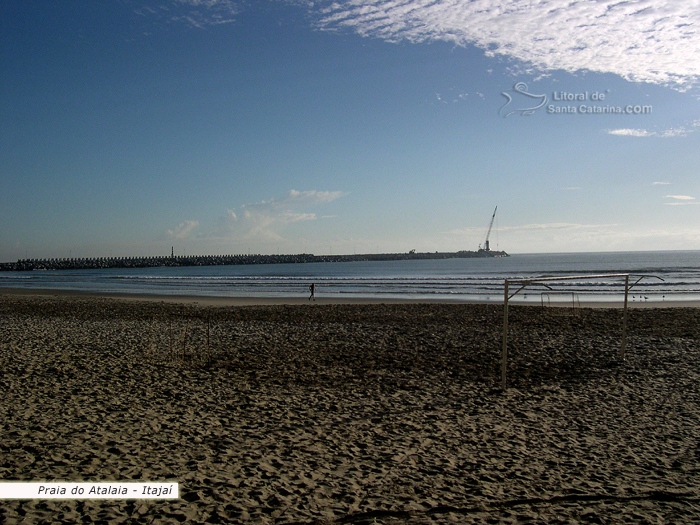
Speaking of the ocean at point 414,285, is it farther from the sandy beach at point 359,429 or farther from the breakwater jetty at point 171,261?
the breakwater jetty at point 171,261

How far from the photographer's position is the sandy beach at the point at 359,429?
13.3ft

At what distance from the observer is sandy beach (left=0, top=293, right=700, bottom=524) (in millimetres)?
4055

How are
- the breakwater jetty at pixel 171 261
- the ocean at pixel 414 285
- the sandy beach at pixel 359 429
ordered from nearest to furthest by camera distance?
the sandy beach at pixel 359 429 → the ocean at pixel 414 285 → the breakwater jetty at pixel 171 261

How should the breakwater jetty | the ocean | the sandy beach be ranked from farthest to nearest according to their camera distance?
the breakwater jetty
the ocean
the sandy beach

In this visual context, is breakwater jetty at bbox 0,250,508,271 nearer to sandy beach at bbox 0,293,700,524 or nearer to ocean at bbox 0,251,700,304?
ocean at bbox 0,251,700,304

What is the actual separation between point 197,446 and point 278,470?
1.17m

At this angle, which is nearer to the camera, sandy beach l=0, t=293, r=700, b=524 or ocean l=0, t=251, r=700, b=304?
sandy beach l=0, t=293, r=700, b=524

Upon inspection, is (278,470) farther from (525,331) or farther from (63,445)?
(525,331)

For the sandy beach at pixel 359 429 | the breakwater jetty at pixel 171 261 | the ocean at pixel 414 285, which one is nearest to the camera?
the sandy beach at pixel 359 429

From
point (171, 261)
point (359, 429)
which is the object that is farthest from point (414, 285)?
point (171, 261)

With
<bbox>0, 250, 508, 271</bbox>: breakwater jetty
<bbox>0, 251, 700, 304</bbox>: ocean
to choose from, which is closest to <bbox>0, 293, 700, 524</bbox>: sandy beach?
<bbox>0, 251, 700, 304</bbox>: ocean

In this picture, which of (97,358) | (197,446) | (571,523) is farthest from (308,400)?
(97,358)

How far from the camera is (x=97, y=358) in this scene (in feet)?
34.2

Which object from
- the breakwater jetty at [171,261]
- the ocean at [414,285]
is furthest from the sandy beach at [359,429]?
the breakwater jetty at [171,261]
